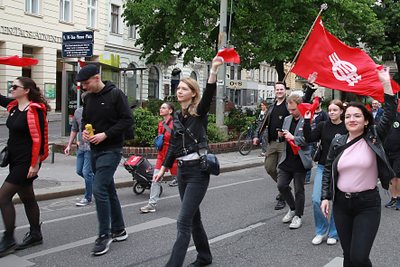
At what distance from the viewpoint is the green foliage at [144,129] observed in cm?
1359

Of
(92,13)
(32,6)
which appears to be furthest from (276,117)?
(92,13)

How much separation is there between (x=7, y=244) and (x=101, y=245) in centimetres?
Answer: 102

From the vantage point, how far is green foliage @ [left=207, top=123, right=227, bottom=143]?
15914 mm

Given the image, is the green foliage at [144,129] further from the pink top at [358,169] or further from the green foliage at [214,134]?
the pink top at [358,169]

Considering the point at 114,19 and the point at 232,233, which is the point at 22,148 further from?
the point at 114,19

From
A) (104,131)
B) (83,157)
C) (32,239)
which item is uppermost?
(104,131)

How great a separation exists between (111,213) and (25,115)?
4.81ft

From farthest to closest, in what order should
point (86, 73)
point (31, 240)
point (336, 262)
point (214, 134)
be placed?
point (214, 134), point (31, 240), point (336, 262), point (86, 73)

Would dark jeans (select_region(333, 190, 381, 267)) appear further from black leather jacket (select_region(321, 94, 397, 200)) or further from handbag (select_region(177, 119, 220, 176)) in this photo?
handbag (select_region(177, 119, 220, 176))

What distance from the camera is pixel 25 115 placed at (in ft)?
17.0

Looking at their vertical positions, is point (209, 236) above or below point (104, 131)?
below

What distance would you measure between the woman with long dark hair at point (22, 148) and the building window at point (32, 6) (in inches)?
968

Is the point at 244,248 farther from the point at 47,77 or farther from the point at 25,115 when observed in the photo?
the point at 47,77

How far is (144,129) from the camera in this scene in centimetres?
1368
